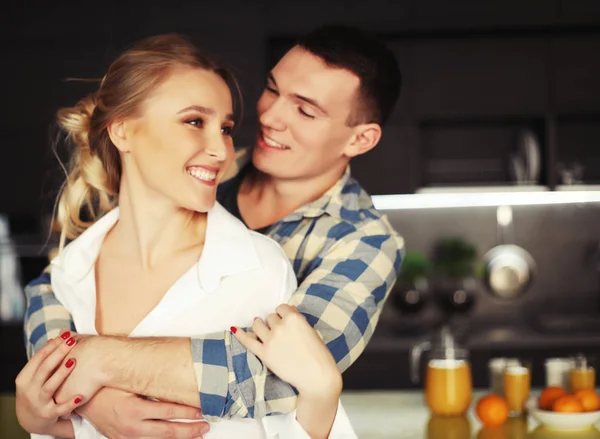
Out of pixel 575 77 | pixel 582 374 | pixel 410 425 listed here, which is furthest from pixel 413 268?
pixel 410 425

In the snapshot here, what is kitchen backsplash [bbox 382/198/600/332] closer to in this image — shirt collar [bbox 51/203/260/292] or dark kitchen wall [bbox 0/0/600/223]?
dark kitchen wall [bbox 0/0/600/223]

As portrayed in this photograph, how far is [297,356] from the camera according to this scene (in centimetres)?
108

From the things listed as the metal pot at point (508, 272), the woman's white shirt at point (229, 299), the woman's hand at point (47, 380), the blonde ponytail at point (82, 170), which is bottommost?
the metal pot at point (508, 272)

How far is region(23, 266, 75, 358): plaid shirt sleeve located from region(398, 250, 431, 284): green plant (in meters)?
2.17

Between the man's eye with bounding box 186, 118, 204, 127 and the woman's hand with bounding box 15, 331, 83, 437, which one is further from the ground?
the man's eye with bounding box 186, 118, 204, 127

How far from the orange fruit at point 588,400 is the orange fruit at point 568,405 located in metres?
0.01

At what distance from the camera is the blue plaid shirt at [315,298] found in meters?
1.11

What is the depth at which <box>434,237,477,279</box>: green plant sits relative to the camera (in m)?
3.46

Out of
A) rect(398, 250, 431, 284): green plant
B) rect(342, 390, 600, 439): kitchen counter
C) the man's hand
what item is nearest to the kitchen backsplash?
rect(398, 250, 431, 284): green plant

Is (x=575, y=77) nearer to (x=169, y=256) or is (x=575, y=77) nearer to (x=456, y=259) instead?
(x=456, y=259)

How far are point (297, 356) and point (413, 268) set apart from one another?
7.60 ft

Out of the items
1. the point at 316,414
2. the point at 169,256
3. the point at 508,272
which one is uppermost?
the point at 169,256

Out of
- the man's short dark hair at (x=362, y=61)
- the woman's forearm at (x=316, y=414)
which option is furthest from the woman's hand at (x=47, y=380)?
the man's short dark hair at (x=362, y=61)

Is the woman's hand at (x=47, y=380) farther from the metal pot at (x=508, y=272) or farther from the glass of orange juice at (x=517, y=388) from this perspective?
the metal pot at (x=508, y=272)
